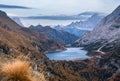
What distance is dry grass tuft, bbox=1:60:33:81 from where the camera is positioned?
34.4 feet

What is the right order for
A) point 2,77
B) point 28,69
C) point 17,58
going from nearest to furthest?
point 2,77, point 28,69, point 17,58

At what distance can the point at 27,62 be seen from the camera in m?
11.5

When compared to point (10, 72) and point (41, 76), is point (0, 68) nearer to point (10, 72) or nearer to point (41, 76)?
point (10, 72)

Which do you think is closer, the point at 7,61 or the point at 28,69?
the point at 28,69

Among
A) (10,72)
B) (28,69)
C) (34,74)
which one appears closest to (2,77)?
(10,72)

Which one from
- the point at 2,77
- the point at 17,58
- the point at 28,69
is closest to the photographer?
the point at 2,77

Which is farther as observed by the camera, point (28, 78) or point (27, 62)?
point (27, 62)

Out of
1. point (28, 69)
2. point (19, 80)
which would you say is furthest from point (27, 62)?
point (19, 80)

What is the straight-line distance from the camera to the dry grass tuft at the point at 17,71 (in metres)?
10.5

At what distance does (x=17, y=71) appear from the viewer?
35.0 ft

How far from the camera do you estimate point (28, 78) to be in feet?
35.1

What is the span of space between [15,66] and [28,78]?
594mm

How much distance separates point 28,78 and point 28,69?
498 mm

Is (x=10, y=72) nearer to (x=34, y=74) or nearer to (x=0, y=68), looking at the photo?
(x=0, y=68)
